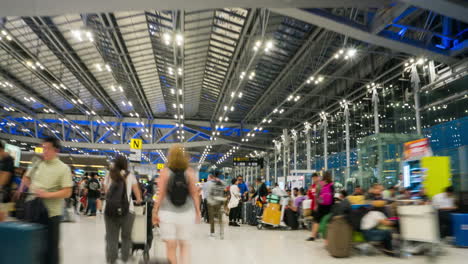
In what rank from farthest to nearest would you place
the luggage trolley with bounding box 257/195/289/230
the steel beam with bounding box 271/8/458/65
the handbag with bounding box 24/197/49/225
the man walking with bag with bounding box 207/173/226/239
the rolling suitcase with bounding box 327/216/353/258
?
1. the luggage trolley with bounding box 257/195/289/230
2. the steel beam with bounding box 271/8/458/65
3. the man walking with bag with bounding box 207/173/226/239
4. the rolling suitcase with bounding box 327/216/353/258
5. the handbag with bounding box 24/197/49/225

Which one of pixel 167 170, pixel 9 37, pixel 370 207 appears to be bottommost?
pixel 370 207

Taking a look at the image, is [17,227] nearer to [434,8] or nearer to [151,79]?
[434,8]

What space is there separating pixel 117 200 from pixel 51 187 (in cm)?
136

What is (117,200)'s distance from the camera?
195 inches

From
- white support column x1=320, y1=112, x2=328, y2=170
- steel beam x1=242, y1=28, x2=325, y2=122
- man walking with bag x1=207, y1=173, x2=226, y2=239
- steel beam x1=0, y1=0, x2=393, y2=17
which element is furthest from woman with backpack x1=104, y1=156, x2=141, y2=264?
white support column x1=320, y1=112, x2=328, y2=170

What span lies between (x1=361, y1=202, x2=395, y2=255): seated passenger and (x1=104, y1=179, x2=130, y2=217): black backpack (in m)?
4.13

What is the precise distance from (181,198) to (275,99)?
23.1 meters

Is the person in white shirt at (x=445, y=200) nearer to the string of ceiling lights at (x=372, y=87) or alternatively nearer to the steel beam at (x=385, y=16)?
the steel beam at (x=385, y=16)

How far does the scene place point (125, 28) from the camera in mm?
16047

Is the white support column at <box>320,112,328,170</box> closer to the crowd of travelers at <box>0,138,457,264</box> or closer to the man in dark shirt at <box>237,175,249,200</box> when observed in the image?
the man in dark shirt at <box>237,175,249,200</box>

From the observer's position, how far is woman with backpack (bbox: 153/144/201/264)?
12.7 feet

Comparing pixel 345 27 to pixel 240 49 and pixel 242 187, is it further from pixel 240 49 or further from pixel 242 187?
pixel 242 187

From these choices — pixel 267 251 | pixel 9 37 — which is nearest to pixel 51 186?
pixel 267 251

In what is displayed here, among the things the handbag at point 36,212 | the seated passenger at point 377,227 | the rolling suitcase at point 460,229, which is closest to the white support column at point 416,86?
the rolling suitcase at point 460,229
